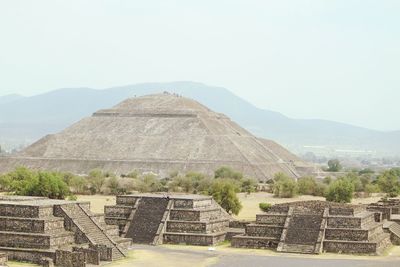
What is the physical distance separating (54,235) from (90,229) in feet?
10.1

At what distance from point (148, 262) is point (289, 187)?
173ft

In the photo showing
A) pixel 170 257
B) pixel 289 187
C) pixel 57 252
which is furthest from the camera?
pixel 289 187

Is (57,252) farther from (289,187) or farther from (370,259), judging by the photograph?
(289,187)

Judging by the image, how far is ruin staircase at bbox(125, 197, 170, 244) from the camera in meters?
53.2

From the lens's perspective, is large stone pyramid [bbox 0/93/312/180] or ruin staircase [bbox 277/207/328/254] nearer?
ruin staircase [bbox 277/207/328/254]

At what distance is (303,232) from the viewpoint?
165 feet

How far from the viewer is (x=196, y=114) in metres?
151

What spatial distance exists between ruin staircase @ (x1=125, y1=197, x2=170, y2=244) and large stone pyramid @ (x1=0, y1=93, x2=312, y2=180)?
69.9 metres

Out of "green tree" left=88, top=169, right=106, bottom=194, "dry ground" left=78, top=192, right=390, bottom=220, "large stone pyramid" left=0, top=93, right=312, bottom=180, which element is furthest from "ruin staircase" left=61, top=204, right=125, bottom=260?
"large stone pyramid" left=0, top=93, right=312, bottom=180

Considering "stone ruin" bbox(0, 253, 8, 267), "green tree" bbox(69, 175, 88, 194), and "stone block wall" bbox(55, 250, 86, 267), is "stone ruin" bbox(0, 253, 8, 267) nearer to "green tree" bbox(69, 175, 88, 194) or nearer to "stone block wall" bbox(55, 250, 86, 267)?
"stone block wall" bbox(55, 250, 86, 267)

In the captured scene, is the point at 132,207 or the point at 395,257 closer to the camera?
the point at 395,257

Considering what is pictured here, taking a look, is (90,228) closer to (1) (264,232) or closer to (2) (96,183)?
(1) (264,232)

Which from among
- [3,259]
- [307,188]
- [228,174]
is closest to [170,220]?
[3,259]

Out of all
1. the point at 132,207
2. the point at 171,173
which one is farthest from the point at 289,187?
the point at 132,207
